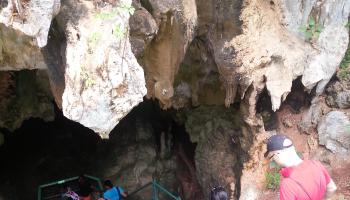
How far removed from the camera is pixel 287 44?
7.30m

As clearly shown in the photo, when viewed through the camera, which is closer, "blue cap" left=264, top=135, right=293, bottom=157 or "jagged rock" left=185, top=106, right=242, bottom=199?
"blue cap" left=264, top=135, right=293, bottom=157

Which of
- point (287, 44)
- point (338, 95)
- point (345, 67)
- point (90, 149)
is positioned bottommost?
point (90, 149)

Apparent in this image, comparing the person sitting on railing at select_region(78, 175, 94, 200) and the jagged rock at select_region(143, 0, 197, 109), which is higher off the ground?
the jagged rock at select_region(143, 0, 197, 109)

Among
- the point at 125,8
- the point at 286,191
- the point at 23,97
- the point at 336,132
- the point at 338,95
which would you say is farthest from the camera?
the point at 23,97

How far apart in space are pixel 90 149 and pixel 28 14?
7.82m

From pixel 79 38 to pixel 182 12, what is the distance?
6.97 feet

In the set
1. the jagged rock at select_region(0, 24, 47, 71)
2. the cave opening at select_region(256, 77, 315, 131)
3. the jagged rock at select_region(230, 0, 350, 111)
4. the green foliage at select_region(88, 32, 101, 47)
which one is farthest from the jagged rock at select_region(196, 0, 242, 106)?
the jagged rock at select_region(0, 24, 47, 71)

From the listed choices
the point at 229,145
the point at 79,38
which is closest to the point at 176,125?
the point at 229,145

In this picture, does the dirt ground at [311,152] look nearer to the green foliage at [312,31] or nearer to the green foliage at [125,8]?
the green foliage at [312,31]

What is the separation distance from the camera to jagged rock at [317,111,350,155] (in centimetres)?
777

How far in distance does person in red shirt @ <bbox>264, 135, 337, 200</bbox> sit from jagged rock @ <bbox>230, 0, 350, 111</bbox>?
395 centimetres

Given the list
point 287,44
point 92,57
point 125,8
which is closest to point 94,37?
point 92,57

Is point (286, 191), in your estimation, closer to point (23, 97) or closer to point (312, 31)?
point (312, 31)

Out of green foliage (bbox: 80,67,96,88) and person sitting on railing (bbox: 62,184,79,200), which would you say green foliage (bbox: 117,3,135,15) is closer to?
green foliage (bbox: 80,67,96,88)
